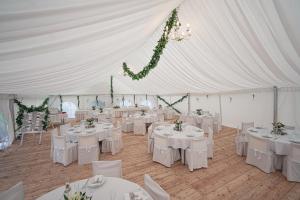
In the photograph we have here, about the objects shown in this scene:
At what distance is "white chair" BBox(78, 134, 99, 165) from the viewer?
5082mm

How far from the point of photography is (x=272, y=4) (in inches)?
108

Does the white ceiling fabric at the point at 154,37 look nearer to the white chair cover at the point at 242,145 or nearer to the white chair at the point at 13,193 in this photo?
the white chair at the point at 13,193

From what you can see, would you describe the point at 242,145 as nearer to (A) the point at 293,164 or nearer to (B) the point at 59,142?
(A) the point at 293,164

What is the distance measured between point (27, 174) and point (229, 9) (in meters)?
6.25

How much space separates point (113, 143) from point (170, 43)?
13.4 feet

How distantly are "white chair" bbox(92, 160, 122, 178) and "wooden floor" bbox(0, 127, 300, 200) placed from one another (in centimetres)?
121

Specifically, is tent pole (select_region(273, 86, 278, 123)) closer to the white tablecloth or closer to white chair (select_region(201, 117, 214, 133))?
white chair (select_region(201, 117, 214, 133))

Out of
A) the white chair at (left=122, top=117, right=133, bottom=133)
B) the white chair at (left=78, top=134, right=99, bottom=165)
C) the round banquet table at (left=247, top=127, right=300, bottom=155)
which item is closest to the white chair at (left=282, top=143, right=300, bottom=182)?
the round banquet table at (left=247, top=127, right=300, bottom=155)

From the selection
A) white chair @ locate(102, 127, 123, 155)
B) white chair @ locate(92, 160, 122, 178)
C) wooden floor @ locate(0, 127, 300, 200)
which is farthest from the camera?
white chair @ locate(102, 127, 123, 155)

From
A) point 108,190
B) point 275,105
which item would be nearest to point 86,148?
point 108,190

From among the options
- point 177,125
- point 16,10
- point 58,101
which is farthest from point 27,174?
point 58,101

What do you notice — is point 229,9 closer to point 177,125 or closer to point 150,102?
point 177,125

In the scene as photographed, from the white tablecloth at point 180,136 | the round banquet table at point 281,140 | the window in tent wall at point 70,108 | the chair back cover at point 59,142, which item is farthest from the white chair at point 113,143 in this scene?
the window in tent wall at point 70,108

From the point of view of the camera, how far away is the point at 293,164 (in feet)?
13.1
